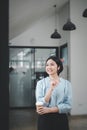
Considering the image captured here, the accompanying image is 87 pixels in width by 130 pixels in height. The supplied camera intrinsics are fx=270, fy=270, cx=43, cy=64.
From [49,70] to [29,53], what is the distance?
8.16m

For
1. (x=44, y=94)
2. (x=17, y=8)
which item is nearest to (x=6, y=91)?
(x=44, y=94)

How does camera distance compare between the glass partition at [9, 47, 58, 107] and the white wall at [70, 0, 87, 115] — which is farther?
the glass partition at [9, 47, 58, 107]

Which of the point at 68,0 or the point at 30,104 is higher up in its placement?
the point at 68,0

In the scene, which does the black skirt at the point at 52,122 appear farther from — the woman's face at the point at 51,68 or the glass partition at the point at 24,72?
the glass partition at the point at 24,72

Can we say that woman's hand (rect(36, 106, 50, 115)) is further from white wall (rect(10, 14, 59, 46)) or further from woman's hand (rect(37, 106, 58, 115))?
white wall (rect(10, 14, 59, 46))

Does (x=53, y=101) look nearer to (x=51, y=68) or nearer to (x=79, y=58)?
(x=51, y=68)

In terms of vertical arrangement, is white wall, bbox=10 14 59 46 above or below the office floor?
above

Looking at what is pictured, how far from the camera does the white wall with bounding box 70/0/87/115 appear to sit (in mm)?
8258

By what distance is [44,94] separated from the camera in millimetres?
2053

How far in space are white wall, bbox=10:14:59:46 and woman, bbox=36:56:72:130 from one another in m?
8.02

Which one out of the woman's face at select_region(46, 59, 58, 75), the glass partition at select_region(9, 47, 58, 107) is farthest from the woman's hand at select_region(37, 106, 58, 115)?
the glass partition at select_region(9, 47, 58, 107)

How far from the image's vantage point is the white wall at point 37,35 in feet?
32.9

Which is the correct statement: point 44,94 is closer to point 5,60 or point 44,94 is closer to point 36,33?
point 5,60

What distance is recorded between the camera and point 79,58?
27.4 feet
